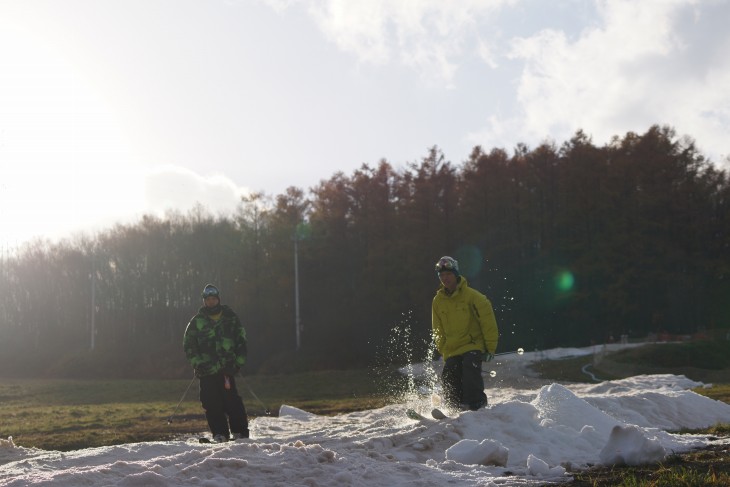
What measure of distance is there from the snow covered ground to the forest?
30.5 meters

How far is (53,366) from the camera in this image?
218ft

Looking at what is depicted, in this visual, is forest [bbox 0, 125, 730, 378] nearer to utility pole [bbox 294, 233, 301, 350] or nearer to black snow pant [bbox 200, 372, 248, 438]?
utility pole [bbox 294, 233, 301, 350]

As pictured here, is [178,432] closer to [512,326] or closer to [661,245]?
[512,326]

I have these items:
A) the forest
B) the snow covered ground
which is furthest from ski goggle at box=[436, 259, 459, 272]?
the forest

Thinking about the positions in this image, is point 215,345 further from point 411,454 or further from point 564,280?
point 564,280

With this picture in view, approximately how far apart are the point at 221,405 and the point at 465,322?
3118 millimetres

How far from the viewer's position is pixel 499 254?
49.9 metres

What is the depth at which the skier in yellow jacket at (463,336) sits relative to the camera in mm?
10305

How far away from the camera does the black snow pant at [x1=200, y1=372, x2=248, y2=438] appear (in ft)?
33.7

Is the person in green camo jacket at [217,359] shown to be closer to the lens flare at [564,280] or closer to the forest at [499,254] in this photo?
the forest at [499,254]

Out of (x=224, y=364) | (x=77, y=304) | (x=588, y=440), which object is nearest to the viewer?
(x=588, y=440)

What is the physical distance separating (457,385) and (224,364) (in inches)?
112

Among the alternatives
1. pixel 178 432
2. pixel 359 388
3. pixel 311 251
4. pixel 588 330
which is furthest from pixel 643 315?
pixel 178 432

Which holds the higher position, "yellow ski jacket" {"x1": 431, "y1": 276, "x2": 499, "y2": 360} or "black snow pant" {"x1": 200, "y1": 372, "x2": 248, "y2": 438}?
"yellow ski jacket" {"x1": 431, "y1": 276, "x2": 499, "y2": 360}
